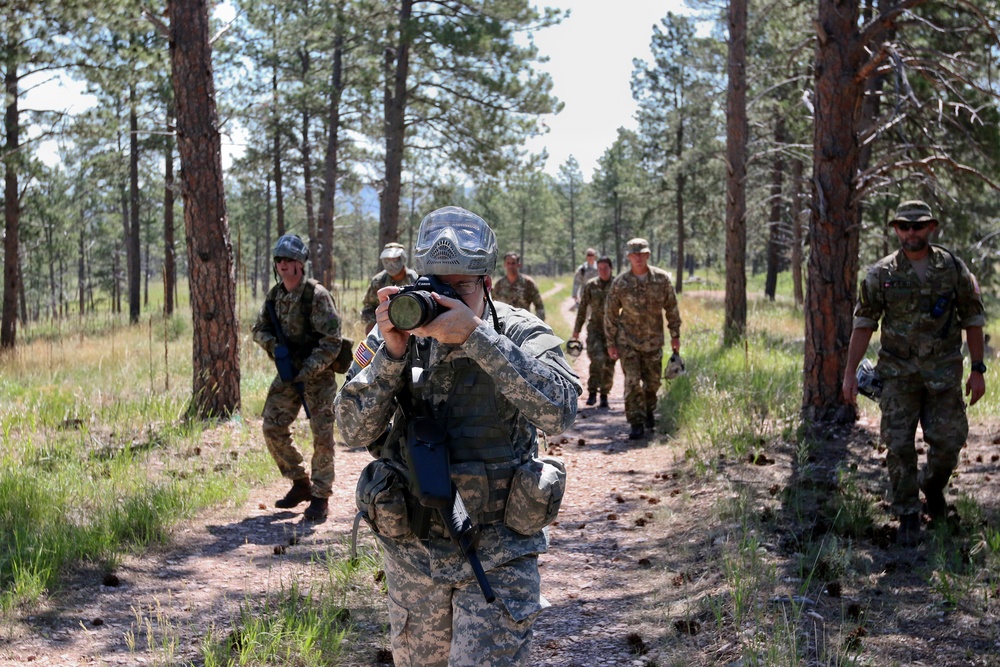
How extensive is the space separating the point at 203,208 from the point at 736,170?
941 cm

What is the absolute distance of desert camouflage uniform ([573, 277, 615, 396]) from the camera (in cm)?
1159

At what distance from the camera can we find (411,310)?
2395 mm

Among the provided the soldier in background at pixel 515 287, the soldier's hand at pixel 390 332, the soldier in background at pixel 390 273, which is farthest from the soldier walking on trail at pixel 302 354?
the soldier in background at pixel 515 287

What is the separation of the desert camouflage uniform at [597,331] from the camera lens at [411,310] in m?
9.20

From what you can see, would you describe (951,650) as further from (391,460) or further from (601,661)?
(391,460)

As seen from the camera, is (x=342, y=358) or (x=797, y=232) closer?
(x=342, y=358)

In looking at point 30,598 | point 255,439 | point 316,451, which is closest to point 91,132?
point 255,439

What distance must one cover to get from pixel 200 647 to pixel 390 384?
7.77 ft

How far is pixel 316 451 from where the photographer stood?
6625 mm

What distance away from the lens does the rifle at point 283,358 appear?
6351mm

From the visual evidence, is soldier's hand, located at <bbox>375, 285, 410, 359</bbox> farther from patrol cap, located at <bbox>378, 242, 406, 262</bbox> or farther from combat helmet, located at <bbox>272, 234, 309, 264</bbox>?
patrol cap, located at <bbox>378, 242, 406, 262</bbox>

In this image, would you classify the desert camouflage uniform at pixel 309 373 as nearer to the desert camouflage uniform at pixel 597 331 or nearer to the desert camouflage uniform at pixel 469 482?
the desert camouflage uniform at pixel 469 482

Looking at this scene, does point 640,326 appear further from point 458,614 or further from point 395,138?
point 395,138

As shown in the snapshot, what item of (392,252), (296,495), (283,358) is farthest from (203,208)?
(296,495)
